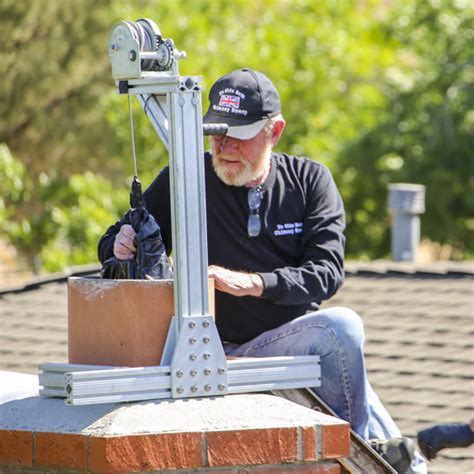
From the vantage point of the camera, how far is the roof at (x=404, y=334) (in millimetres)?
5676

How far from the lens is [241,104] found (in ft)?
11.8

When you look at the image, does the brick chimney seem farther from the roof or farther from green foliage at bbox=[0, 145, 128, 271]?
green foliage at bbox=[0, 145, 128, 271]

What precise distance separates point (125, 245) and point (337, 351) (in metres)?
0.71

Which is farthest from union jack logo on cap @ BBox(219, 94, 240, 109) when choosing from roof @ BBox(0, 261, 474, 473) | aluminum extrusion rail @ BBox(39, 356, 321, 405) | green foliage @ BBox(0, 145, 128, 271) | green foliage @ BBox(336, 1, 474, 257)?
green foliage @ BBox(336, 1, 474, 257)

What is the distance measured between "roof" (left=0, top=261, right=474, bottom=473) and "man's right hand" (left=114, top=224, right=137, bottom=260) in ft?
7.88

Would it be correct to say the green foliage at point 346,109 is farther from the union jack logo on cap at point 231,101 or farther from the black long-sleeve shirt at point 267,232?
the union jack logo on cap at point 231,101

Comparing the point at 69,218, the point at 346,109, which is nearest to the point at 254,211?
the point at 69,218

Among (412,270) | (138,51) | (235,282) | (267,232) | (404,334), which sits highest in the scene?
(138,51)

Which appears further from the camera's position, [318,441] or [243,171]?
[243,171]

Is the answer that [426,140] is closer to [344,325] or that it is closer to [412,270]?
[412,270]

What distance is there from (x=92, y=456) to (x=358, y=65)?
20291mm

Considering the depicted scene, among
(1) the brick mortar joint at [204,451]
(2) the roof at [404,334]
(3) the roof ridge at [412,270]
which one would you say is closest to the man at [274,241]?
(1) the brick mortar joint at [204,451]

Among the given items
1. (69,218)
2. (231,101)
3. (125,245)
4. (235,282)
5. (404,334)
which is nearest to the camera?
(125,245)

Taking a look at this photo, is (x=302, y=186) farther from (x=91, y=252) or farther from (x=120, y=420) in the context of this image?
(x=91, y=252)
